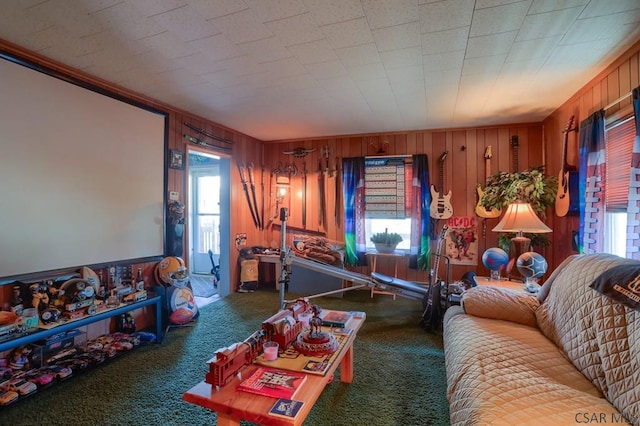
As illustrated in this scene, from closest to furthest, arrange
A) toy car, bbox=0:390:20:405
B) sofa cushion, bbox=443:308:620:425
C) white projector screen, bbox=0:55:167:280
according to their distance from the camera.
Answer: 1. sofa cushion, bbox=443:308:620:425
2. toy car, bbox=0:390:20:405
3. white projector screen, bbox=0:55:167:280

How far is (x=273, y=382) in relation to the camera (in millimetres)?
1364

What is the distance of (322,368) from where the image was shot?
4.83ft

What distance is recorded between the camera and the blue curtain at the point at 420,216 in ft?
14.3

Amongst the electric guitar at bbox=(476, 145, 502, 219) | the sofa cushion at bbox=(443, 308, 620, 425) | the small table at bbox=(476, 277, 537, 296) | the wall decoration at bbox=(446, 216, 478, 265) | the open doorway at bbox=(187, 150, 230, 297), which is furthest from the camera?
the open doorway at bbox=(187, 150, 230, 297)

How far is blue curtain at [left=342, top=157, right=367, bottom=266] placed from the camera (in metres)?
4.67

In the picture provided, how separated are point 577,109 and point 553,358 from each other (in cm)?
263

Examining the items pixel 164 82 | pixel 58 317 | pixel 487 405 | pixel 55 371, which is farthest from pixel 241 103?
pixel 487 405

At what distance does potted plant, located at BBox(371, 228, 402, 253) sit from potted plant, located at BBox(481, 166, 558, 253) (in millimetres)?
1269

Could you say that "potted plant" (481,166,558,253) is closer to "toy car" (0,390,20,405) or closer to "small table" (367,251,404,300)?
"small table" (367,251,404,300)

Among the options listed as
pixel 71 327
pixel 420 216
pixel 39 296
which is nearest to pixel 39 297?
pixel 39 296

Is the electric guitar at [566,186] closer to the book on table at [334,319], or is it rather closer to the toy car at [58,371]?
the book on table at [334,319]

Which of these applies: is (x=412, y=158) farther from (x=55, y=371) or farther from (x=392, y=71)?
(x=55, y=371)

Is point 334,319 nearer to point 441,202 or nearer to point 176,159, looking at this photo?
point 176,159

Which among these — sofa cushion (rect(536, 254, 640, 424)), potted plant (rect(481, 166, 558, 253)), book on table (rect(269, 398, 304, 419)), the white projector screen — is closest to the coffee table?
book on table (rect(269, 398, 304, 419))
